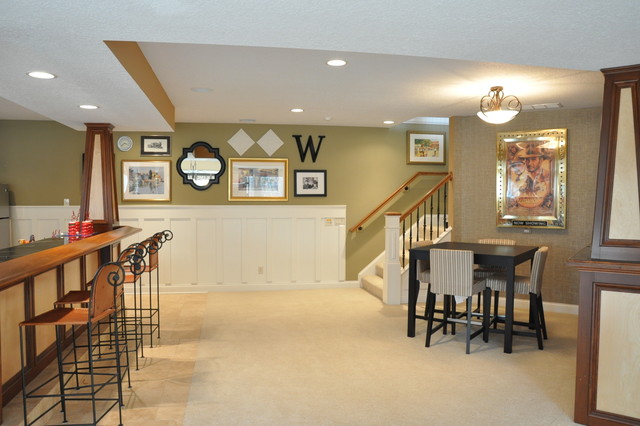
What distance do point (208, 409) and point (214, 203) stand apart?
178 inches

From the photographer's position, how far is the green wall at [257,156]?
7.24 m

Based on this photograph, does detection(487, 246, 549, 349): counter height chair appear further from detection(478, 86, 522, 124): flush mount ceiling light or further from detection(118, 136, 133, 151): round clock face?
detection(118, 136, 133, 151): round clock face

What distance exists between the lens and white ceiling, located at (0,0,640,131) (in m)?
2.35

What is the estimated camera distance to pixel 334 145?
312 inches

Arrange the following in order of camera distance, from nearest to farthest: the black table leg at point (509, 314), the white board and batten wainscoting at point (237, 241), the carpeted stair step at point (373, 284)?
1. the black table leg at point (509, 314)
2. the carpeted stair step at point (373, 284)
3. the white board and batten wainscoting at point (237, 241)

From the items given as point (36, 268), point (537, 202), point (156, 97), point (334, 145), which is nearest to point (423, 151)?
point (334, 145)

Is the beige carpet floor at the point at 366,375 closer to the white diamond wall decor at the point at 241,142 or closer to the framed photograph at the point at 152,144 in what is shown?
the white diamond wall decor at the point at 241,142

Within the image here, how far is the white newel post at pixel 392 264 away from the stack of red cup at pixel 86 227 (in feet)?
11.3

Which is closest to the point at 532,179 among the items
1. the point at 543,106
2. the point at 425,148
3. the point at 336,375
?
the point at 543,106

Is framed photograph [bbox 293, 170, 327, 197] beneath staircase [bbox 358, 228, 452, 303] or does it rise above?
above

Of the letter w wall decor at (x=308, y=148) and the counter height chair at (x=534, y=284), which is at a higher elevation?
the letter w wall decor at (x=308, y=148)

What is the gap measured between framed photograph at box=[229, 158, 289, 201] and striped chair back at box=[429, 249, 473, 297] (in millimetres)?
3592

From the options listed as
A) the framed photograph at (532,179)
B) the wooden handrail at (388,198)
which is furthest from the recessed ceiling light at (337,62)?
the wooden handrail at (388,198)

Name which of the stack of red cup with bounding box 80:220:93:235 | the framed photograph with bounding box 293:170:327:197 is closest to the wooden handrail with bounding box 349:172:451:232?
the framed photograph with bounding box 293:170:327:197
